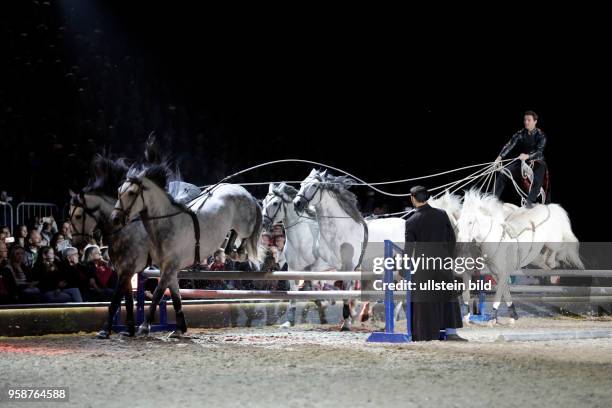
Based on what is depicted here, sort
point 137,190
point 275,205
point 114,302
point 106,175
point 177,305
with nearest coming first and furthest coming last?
1. point 137,190
2. point 114,302
3. point 177,305
4. point 106,175
5. point 275,205

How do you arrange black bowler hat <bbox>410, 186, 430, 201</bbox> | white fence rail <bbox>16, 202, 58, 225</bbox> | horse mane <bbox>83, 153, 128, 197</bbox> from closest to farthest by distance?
black bowler hat <bbox>410, 186, 430, 201</bbox> → horse mane <bbox>83, 153, 128, 197</bbox> → white fence rail <bbox>16, 202, 58, 225</bbox>

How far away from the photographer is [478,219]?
12398 millimetres

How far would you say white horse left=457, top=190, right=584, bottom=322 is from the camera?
40.4 ft

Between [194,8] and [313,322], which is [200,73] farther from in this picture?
[313,322]

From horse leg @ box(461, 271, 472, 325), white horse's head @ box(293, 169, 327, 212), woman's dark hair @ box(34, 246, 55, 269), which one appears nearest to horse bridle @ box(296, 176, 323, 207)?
white horse's head @ box(293, 169, 327, 212)

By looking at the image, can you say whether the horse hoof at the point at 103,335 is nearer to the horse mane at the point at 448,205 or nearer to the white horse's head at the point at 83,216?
the white horse's head at the point at 83,216

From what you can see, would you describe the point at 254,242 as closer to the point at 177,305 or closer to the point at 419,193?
the point at 177,305

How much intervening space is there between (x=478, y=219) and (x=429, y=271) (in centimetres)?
352

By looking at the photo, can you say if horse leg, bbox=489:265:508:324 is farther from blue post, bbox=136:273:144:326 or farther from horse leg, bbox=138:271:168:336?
blue post, bbox=136:273:144:326

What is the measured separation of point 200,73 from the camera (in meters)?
22.5

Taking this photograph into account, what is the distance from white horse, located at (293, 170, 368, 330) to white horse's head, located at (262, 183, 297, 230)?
560 millimetres

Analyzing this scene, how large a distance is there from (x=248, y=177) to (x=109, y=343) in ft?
40.4

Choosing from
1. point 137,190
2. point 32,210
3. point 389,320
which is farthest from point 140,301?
point 32,210

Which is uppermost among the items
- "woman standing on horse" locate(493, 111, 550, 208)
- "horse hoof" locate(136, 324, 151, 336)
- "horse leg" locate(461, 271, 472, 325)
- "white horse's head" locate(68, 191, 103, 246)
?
"woman standing on horse" locate(493, 111, 550, 208)
